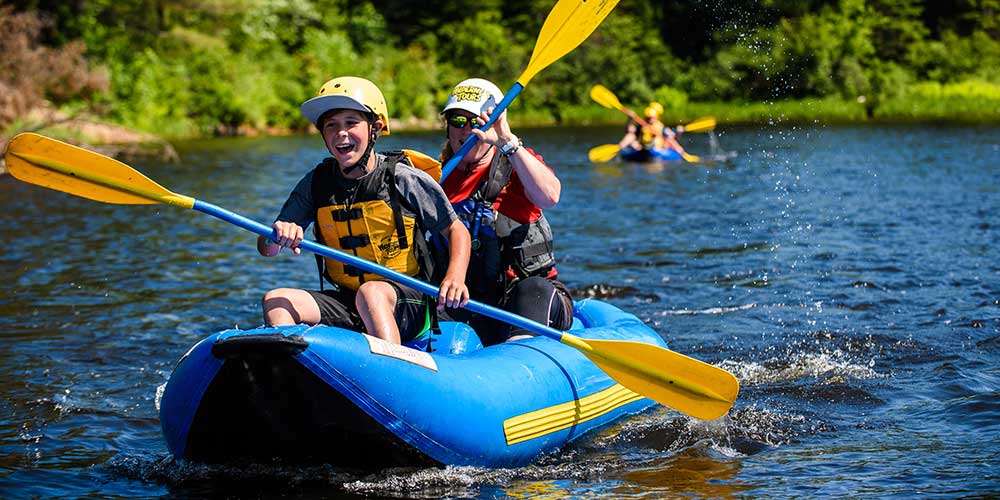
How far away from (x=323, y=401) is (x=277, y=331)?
28cm

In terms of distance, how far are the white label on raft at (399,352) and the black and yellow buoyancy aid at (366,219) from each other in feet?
1.52

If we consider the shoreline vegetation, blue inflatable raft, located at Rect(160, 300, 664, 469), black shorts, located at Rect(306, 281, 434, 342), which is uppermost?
the shoreline vegetation

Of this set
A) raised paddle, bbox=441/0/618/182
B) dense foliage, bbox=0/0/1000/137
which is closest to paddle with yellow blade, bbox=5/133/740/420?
raised paddle, bbox=441/0/618/182

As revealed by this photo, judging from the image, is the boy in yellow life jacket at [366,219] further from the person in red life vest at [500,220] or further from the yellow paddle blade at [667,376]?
the yellow paddle blade at [667,376]

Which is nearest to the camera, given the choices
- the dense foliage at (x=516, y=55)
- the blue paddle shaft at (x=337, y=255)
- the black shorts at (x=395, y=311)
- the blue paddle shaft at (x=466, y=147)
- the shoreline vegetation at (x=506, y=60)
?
the blue paddle shaft at (x=337, y=255)

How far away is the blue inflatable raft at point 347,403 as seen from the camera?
3.71 metres

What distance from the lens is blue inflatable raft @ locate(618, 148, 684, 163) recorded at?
18.9 metres

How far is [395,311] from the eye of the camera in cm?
427

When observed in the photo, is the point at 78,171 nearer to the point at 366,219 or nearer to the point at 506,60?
the point at 366,219

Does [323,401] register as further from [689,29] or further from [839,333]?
[689,29]

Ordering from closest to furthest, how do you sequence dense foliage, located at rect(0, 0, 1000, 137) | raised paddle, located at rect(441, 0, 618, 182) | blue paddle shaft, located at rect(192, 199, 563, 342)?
blue paddle shaft, located at rect(192, 199, 563, 342) → raised paddle, located at rect(441, 0, 618, 182) → dense foliage, located at rect(0, 0, 1000, 137)

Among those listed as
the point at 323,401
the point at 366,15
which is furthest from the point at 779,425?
the point at 366,15

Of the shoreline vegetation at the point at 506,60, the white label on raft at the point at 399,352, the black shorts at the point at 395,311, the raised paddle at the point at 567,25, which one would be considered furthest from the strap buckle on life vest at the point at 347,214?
the shoreline vegetation at the point at 506,60

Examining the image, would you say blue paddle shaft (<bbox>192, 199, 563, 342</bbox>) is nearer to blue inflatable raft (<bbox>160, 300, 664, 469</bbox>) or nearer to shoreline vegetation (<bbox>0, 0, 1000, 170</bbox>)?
blue inflatable raft (<bbox>160, 300, 664, 469</bbox>)
